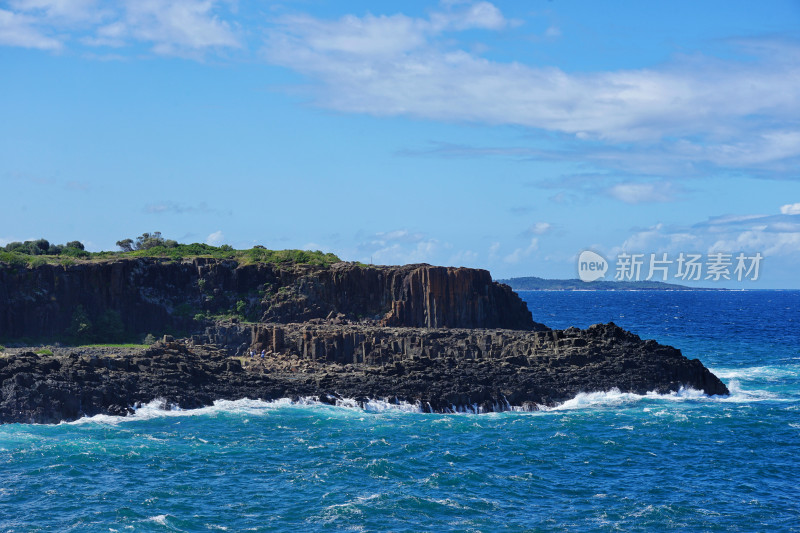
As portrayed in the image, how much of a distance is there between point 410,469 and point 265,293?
4028cm

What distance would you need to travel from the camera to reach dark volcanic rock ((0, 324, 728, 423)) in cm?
4859

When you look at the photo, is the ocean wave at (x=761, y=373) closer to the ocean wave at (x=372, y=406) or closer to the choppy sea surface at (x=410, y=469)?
the ocean wave at (x=372, y=406)

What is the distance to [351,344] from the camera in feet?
210

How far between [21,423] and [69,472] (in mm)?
9998

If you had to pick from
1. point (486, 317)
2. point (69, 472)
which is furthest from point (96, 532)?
point (486, 317)

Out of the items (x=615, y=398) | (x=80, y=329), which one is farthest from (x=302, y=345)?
(x=615, y=398)

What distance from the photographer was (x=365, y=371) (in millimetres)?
56625

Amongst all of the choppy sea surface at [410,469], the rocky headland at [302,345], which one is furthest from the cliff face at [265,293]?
the choppy sea surface at [410,469]

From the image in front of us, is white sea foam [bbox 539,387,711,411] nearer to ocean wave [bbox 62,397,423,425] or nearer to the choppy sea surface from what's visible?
the choppy sea surface

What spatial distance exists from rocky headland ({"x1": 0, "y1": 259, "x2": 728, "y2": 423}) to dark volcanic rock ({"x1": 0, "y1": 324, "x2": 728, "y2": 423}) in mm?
92

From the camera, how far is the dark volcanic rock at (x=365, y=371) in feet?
159

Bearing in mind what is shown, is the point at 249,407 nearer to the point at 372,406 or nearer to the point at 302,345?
the point at 372,406

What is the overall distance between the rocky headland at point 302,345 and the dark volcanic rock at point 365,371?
0.30ft

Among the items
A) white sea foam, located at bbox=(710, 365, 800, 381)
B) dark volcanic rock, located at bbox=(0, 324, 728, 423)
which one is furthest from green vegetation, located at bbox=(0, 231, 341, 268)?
white sea foam, located at bbox=(710, 365, 800, 381)
